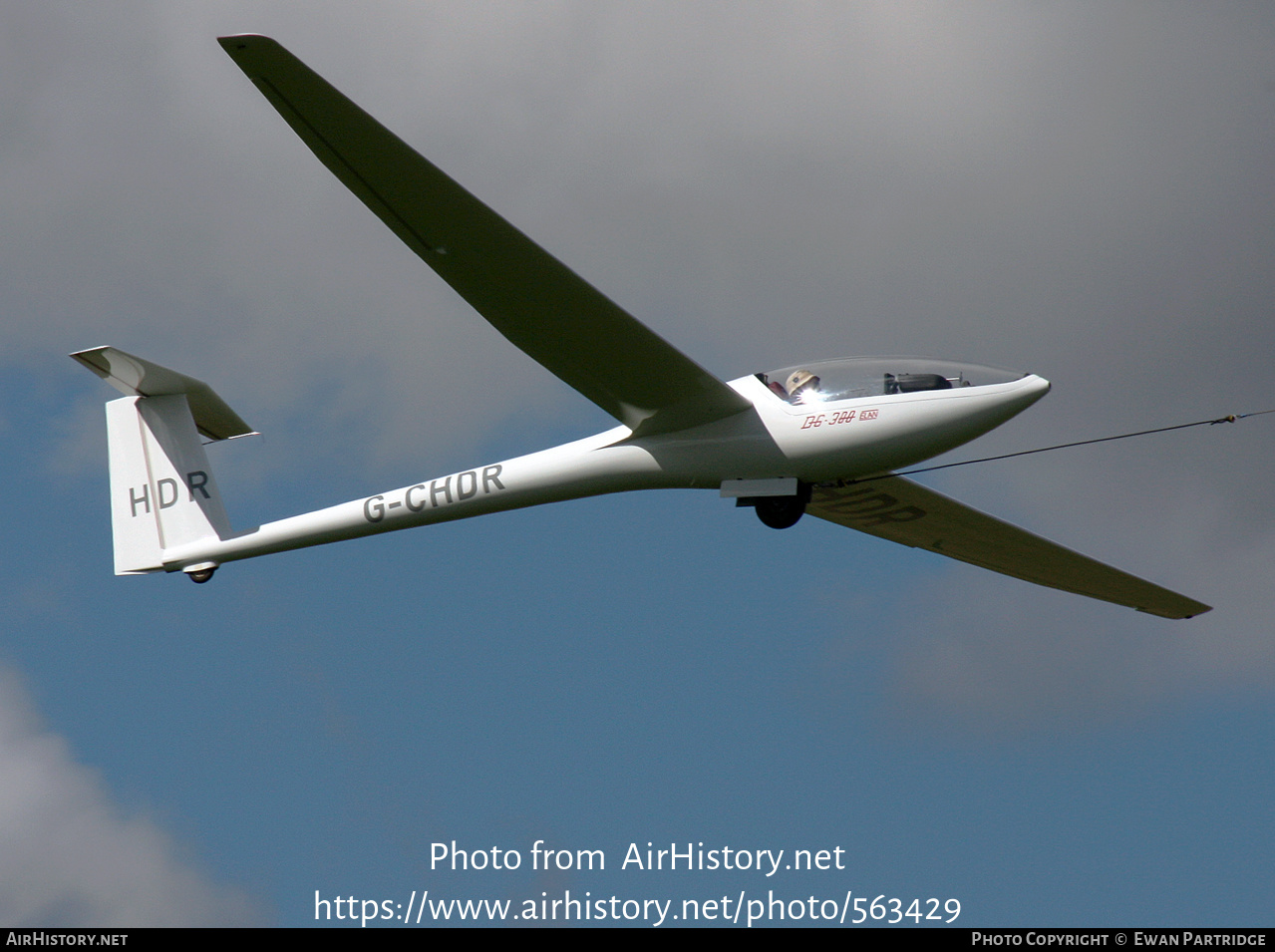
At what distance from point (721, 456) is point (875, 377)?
1.70 metres

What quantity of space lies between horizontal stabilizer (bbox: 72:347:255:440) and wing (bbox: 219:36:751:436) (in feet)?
18.5

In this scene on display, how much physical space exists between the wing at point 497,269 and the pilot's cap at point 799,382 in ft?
1.49

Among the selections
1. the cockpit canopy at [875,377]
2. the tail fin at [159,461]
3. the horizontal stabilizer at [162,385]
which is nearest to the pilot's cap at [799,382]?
the cockpit canopy at [875,377]

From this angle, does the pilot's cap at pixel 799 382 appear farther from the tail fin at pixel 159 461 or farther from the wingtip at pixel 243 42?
the tail fin at pixel 159 461

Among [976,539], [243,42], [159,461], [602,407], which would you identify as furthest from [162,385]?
[976,539]

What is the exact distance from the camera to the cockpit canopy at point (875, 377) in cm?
1284

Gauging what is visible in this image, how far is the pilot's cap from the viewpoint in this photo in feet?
43.3

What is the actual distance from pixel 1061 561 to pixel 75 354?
12138mm

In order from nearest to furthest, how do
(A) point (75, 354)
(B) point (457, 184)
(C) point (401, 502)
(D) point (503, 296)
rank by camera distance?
1. (B) point (457, 184)
2. (D) point (503, 296)
3. (C) point (401, 502)
4. (A) point (75, 354)

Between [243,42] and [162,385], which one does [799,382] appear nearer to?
[243,42]

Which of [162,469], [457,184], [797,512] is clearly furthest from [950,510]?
[162,469]

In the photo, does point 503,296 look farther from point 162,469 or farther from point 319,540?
point 162,469

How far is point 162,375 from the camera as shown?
54.5 feet

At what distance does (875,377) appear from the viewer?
42.5ft
